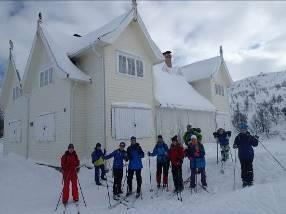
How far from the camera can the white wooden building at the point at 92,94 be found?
49.8ft

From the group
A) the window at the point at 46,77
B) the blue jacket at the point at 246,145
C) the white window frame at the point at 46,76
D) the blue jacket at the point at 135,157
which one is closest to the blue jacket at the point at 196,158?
the blue jacket at the point at 246,145

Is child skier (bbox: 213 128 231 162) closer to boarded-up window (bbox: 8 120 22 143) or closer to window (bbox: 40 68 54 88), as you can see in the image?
window (bbox: 40 68 54 88)

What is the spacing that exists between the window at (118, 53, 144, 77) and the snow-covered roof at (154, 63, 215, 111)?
198 cm

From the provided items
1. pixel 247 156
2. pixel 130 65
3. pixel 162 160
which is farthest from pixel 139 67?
pixel 247 156

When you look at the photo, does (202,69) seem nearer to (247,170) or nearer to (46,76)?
(46,76)

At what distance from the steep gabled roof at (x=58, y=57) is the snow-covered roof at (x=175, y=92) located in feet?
15.8

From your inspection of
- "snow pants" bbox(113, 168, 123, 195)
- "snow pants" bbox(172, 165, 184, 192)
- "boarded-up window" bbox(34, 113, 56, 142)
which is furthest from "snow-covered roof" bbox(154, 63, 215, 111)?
"snow pants" bbox(113, 168, 123, 195)

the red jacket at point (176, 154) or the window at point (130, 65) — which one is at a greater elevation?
the window at point (130, 65)

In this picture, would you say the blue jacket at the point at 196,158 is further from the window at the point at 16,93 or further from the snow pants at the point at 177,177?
the window at the point at 16,93

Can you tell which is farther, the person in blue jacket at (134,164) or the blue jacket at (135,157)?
the blue jacket at (135,157)

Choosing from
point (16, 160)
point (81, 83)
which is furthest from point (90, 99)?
point (16, 160)

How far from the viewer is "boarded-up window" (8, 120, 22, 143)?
20.0 metres

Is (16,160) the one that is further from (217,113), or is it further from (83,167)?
(217,113)

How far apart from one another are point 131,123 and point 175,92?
6.73 metres
